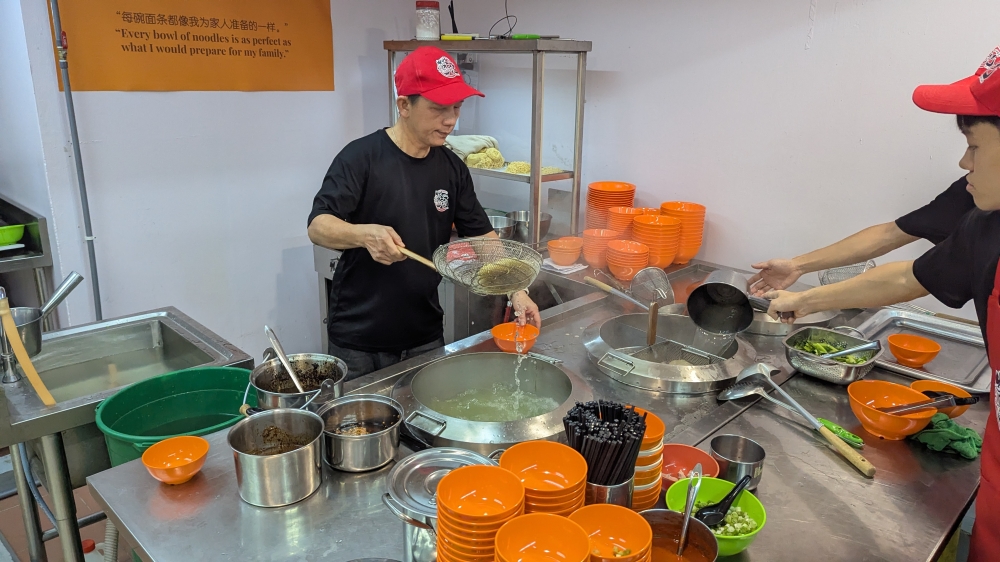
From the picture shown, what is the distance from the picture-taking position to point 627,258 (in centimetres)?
265

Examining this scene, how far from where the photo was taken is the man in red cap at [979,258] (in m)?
1.23

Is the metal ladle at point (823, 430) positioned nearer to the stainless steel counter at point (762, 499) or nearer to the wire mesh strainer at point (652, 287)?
the stainless steel counter at point (762, 499)

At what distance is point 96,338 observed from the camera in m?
2.01

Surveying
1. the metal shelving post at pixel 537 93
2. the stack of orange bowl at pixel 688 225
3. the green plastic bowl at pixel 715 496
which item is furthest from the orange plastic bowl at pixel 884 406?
the metal shelving post at pixel 537 93

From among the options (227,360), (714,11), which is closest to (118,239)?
(227,360)

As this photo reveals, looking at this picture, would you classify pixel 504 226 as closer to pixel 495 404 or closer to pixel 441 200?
pixel 441 200

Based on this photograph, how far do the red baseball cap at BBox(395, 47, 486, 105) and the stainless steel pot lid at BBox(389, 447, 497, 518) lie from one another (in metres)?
1.16

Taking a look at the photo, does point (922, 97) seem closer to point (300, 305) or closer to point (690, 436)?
point (690, 436)

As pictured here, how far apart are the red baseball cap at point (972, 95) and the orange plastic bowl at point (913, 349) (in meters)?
0.87

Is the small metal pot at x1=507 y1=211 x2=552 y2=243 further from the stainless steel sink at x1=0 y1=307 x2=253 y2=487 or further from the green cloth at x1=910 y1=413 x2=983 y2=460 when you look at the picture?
the green cloth at x1=910 y1=413 x2=983 y2=460

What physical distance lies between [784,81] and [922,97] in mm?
1355

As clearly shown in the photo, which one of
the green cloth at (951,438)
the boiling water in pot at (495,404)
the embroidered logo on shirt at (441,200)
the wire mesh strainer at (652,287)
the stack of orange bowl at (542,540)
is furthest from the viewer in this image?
the wire mesh strainer at (652,287)

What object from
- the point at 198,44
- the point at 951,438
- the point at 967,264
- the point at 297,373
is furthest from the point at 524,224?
the point at 951,438

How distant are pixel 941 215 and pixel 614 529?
1777mm
